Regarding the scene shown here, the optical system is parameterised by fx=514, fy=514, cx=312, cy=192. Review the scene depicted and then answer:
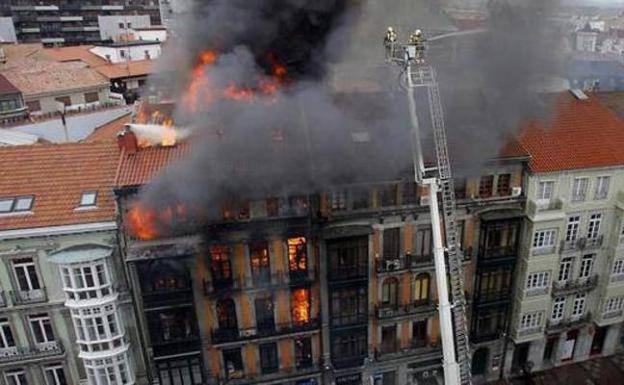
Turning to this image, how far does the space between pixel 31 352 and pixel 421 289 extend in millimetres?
17801

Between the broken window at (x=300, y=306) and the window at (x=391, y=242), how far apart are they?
4.13 meters

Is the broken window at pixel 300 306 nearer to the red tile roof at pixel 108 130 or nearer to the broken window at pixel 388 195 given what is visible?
the broken window at pixel 388 195

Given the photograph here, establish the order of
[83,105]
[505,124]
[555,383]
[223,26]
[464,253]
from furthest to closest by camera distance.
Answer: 1. [83,105]
2. [555,383]
3. [464,253]
4. [505,124]
5. [223,26]

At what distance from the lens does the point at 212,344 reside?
76.7ft

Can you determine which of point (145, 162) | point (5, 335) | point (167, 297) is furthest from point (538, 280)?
point (5, 335)

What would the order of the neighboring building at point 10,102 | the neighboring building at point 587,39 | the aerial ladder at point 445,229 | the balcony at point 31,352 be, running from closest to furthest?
the aerial ladder at point 445,229 → the balcony at point 31,352 → the neighboring building at point 10,102 → the neighboring building at point 587,39

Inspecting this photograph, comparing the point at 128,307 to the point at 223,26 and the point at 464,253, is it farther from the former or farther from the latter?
the point at 464,253

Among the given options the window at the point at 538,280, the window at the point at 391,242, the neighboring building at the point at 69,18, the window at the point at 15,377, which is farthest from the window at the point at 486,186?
the neighboring building at the point at 69,18

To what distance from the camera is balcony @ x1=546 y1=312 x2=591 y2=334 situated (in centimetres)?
2739

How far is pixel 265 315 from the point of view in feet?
78.0

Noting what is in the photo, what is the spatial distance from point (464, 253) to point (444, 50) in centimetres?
955

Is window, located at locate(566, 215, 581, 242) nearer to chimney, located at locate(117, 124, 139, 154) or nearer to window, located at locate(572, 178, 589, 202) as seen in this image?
window, located at locate(572, 178, 589, 202)

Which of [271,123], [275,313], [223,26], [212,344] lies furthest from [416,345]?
[223,26]

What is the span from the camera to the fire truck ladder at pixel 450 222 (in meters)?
15.4
